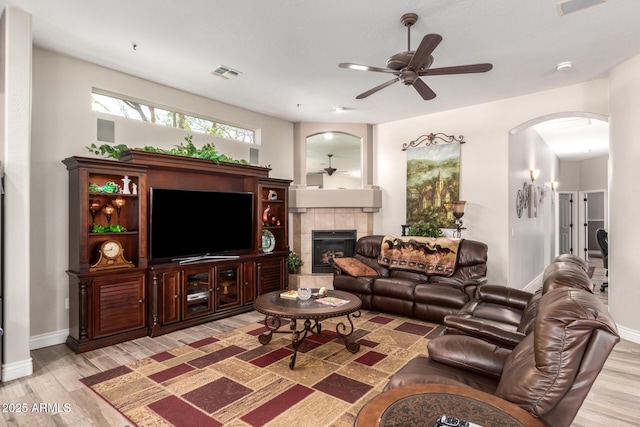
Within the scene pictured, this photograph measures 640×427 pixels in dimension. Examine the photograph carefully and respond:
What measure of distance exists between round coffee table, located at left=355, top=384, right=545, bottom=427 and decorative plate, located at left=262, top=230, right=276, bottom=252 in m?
4.22

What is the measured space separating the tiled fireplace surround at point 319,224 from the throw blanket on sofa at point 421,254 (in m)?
1.01

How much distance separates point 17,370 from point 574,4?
5559 millimetres

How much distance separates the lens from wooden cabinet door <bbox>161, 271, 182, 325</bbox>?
13.4 feet

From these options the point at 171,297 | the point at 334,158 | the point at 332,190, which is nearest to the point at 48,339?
the point at 171,297

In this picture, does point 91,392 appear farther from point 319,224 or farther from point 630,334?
point 630,334

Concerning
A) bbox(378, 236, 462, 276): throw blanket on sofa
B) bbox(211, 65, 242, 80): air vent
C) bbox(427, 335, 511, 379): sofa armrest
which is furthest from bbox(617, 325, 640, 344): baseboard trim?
bbox(211, 65, 242, 80): air vent

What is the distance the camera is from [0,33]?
10.1 feet

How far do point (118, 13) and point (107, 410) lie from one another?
3173mm

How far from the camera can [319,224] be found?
6.36 meters

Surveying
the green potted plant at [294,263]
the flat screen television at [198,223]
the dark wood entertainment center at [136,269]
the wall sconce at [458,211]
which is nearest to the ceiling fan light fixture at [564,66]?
the wall sconce at [458,211]

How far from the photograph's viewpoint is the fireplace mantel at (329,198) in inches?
247

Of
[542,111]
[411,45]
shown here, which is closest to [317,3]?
[411,45]

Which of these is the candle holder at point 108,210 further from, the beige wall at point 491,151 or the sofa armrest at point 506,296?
the beige wall at point 491,151

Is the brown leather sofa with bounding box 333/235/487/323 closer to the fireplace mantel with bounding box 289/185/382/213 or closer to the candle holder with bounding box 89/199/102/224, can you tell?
the fireplace mantel with bounding box 289/185/382/213
